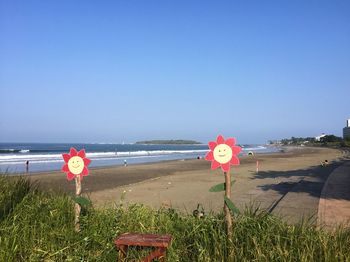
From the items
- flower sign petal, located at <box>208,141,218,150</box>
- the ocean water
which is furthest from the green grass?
the ocean water

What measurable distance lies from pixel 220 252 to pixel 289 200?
725 centimetres

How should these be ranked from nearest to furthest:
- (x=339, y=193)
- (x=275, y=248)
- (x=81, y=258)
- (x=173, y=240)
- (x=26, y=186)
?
(x=275, y=248) < (x=81, y=258) < (x=173, y=240) < (x=26, y=186) < (x=339, y=193)

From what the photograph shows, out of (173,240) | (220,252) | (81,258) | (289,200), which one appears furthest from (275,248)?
(289,200)

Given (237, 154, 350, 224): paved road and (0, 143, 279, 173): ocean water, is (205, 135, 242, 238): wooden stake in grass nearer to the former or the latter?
(237, 154, 350, 224): paved road

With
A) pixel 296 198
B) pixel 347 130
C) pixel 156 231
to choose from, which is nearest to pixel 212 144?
pixel 156 231

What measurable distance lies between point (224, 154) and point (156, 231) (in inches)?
61.8

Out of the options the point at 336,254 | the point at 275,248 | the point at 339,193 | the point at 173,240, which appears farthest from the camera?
the point at 339,193

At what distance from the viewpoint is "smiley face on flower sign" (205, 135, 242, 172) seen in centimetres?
514

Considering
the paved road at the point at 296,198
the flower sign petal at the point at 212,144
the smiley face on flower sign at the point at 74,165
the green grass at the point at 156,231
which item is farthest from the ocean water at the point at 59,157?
the paved road at the point at 296,198

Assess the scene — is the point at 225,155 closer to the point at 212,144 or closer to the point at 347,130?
the point at 212,144

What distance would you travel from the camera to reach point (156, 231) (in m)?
5.57

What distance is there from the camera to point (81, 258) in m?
4.78

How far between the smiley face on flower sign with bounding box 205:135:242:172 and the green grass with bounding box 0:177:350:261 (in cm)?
85

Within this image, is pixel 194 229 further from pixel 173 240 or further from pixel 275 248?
pixel 275 248
